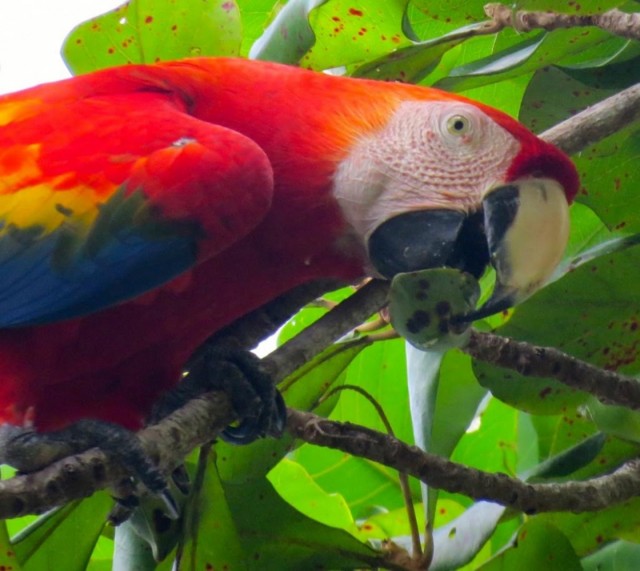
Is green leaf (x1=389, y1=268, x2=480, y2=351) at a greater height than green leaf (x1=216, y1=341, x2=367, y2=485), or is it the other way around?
green leaf (x1=389, y1=268, x2=480, y2=351)

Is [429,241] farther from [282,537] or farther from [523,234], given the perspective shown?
[282,537]

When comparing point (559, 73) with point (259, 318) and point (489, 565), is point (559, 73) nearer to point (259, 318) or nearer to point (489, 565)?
point (259, 318)

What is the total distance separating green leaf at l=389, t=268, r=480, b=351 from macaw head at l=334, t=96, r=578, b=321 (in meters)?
0.04

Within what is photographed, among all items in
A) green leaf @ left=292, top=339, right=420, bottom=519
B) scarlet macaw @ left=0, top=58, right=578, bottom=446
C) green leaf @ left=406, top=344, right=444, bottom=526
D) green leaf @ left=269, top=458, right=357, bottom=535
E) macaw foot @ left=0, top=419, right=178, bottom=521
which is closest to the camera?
macaw foot @ left=0, top=419, right=178, bottom=521

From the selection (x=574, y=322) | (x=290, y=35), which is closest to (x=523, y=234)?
(x=574, y=322)

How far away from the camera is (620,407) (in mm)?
1087

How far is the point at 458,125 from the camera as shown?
45.3 inches

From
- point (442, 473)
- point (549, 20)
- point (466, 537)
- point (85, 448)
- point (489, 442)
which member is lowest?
point (489, 442)

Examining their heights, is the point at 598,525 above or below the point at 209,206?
below

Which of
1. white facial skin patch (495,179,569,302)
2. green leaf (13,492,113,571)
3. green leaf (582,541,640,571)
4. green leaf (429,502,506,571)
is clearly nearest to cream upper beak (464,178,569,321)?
white facial skin patch (495,179,569,302)

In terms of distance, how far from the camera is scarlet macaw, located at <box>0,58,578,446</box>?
1031mm

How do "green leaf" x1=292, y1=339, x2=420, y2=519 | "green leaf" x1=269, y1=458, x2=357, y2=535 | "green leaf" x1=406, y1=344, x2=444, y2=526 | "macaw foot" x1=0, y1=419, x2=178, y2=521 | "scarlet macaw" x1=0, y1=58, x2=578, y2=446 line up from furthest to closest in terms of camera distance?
"green leaf" x1=292, y1=339, x2=420, y2=519 < "green leaf" x1=269, y1=458, x2=357, y2=535 < "green leaf" x1=406, y1=344, x2=444, y2=526 < "scarlet macaw" x1=0, y1=58, x2=578, y2=446 < "macaw foot" x1=0, y1=419, x2=178, y2=521

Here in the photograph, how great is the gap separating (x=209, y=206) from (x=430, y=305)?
24cm

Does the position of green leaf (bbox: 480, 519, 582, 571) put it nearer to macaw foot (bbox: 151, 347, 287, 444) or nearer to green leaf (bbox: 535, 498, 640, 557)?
green leaf (bbox: 535, 498, 640, 557)
